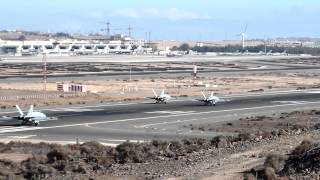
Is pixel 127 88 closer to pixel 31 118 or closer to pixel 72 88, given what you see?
pixel 72 88

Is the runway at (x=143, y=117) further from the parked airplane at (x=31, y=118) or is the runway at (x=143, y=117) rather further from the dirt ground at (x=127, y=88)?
the dirt ground at (x=127, y=88)

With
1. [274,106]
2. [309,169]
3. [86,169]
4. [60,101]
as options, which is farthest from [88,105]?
[309,169]

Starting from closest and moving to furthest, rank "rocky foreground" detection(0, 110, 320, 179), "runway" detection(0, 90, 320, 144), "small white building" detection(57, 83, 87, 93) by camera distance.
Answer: "rocky foreground" detection(0, 110, 320, 179) → "runway" detection(0, 90, 320, 144) → "small white building" detection(57, 83, 87, 93)

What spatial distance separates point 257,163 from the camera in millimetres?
27859

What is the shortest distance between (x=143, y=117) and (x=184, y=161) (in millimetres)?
39569

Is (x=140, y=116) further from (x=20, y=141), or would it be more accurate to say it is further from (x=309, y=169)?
(x=309, y=169)

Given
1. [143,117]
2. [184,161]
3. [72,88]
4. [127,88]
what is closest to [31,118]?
[143,117]

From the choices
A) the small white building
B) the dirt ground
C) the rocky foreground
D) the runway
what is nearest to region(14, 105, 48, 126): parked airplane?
the runway

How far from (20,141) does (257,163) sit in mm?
26533

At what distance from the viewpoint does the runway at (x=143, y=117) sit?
181 ft

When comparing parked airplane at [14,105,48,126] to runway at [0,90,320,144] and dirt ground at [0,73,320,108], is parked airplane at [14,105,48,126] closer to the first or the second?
runway at [0,90,320,144]

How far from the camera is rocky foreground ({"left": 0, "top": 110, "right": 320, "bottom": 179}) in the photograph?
25.4 m

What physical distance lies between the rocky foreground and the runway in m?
14.2

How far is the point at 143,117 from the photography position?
70250 millimetres
